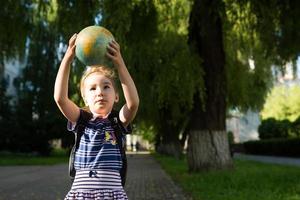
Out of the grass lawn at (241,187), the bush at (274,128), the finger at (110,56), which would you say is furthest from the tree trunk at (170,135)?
the finger at (110,56)

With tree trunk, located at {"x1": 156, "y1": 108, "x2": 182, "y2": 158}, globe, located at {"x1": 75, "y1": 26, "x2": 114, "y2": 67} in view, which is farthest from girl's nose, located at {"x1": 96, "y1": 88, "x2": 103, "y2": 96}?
tree trunk, located at {"x1": 156, "y1": 108, "x2": 182, "y2": 158}

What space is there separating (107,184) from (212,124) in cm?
1243

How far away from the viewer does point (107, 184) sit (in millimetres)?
3525

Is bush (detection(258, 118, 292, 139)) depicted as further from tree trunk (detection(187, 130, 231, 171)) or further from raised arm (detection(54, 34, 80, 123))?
raised arm (detection(54, 34, 80, 123))

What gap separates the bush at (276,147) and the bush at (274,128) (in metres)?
2.86

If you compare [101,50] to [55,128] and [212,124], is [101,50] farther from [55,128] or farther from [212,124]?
[55,128]

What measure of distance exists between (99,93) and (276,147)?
42.7 m

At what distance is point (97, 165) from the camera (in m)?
3.55

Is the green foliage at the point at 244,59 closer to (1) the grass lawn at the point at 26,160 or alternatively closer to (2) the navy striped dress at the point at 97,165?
(2) the navy striped dress at the point at 97,165

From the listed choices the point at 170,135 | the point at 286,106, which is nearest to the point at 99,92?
the point at 170,135

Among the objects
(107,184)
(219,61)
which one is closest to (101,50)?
(107,184)

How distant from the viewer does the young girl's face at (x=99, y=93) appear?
363 centimetres

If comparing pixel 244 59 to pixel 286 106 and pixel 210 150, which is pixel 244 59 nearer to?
pixel 210 150

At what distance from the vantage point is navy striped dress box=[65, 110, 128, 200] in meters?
3.50
